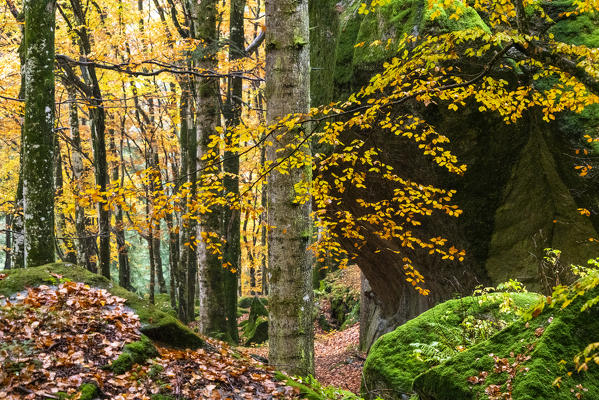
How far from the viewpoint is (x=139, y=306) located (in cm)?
480

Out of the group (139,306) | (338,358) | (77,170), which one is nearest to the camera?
(139,306)

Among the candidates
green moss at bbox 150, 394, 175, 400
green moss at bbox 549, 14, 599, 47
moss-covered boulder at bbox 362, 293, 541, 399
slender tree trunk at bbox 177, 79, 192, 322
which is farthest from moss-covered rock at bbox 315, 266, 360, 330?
green moss at bbox 150, 394, 175, 400

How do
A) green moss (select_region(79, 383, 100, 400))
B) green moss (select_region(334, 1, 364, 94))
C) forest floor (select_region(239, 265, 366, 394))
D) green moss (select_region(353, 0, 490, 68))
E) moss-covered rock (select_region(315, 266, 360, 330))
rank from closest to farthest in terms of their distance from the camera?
green moss (select_region(79, 383, 100, 400)) < green moss (select_region(353, 0, 490, 68)) < green moss (select_region(334, 1, 364, 94)) < forest floor (select_region(239, 265, 366, 394)) < moss-covered rock (select_region(315, 266, 360, 330))

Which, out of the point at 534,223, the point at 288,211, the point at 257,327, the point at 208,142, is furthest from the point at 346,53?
the point at 257,327

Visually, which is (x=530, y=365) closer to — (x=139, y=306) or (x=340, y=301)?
(x=139, y=306)

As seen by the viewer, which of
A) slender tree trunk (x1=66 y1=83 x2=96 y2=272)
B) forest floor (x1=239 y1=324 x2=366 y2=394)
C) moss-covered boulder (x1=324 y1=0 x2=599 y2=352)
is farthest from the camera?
slender tree trunk (x1=66 y1=83 x2=96 y2=272)

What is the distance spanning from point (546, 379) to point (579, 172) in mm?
6219

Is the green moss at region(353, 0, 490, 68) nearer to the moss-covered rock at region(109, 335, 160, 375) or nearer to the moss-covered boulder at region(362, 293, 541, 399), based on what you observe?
the moss-covered boulder at region(362, 293, 541, 399)

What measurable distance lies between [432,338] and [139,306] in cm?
→ 327

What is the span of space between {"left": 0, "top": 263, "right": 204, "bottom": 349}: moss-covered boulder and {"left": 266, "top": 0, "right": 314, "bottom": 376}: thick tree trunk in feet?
3.25

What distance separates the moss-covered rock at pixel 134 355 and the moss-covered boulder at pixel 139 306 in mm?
327

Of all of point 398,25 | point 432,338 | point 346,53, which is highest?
point 398,25

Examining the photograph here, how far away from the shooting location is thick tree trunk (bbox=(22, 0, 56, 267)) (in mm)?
6977

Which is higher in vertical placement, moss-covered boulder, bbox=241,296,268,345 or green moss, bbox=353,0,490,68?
green moss, bbox=353,0,490,68
